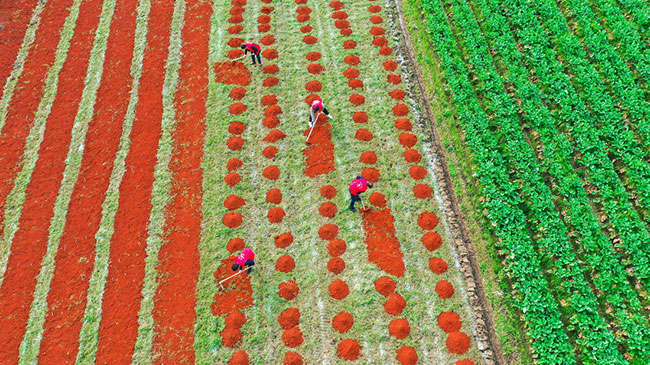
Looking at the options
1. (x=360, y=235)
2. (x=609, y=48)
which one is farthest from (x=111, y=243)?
(x=609, y=48)

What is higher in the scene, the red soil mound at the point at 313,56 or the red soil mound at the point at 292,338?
the red soil mound at the point at 313,56

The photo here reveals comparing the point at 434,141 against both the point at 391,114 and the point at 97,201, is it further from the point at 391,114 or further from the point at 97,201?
the point at 97,201

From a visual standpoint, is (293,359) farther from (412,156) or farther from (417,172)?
(412,156)

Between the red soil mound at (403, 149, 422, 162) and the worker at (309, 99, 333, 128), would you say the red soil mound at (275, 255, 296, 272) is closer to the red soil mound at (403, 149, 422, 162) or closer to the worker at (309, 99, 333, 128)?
the worker at (309, 99, 333, 128)

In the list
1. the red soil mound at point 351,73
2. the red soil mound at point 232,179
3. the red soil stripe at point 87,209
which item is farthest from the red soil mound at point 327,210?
the red soil stripe at point 87,209

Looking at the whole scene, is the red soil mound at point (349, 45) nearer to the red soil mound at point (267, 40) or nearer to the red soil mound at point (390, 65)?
the red soil mound at point (390, 65)

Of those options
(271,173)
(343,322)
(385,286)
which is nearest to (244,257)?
(343,322)
